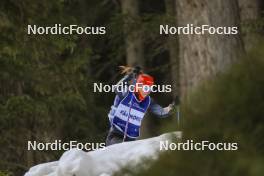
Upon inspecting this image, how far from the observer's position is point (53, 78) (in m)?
18.4

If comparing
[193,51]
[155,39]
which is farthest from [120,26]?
[193,51]

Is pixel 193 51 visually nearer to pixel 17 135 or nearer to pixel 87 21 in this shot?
pixel 17 135

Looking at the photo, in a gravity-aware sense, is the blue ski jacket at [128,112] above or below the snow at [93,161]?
above

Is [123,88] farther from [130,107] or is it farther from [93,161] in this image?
[93,161]

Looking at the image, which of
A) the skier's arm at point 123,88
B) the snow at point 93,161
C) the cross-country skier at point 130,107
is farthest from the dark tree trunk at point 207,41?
the snow at point 93,161

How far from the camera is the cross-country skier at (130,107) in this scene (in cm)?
1177

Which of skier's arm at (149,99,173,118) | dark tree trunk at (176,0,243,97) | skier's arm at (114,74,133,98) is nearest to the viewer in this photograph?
skier's arm at (114,74,133,98)

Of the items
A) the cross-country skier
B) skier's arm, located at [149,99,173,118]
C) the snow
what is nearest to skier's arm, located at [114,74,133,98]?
the cross-country skier

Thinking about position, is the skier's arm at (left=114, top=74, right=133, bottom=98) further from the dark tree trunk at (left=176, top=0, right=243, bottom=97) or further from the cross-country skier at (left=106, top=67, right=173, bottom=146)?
the dark tree trunk at (left=176, top=0, right=243, bottom=97)

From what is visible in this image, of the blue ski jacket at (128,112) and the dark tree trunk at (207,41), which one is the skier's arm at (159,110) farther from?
the dark tree trunk at (207,41)

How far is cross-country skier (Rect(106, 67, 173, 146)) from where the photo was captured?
38.6 ft

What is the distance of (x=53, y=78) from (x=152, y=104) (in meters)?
6.31

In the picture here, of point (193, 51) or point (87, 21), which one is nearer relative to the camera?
point (193, 51)

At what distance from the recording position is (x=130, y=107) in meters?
11.8
